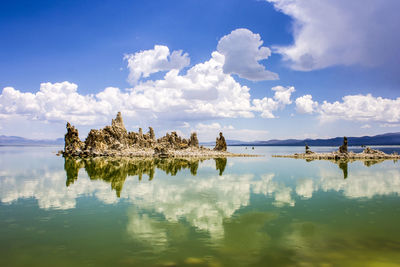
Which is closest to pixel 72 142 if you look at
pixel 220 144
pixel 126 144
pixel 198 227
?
pixel 126 144

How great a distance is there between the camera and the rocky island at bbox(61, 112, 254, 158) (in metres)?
85.5

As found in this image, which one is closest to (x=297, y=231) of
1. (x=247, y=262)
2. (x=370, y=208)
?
(x=247, y=262)

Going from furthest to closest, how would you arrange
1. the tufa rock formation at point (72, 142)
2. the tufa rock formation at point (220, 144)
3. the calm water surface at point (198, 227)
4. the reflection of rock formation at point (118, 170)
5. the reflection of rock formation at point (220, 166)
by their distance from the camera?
the tufa rock formation at point (220, 144), the tufa rock formation at point (72, 142), the reflection of rock formation at point (220, 166), the reflection of rock formation at point (118, 170), the calm water surface at point (198, 227)

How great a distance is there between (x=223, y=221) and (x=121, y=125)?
95.1 metres

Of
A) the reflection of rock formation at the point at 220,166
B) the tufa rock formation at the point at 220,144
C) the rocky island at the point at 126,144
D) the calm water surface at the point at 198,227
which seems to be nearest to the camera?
the calm water surface at the point at 198,227

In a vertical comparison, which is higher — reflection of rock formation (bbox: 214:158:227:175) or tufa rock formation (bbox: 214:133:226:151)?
tufa rock formation (bbox: 214:133:226:151)

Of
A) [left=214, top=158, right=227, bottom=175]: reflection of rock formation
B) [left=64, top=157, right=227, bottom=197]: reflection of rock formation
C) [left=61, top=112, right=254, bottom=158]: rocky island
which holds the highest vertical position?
[left=61, top=112, right=254, bottom=158]: rocky island

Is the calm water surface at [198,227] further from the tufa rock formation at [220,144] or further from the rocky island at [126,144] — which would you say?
the tufa rock formation at [220,144]

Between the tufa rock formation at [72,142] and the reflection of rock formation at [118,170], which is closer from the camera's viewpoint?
the reflection of rock formation at [118,170]

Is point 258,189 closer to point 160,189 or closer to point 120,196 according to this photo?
point 160,189

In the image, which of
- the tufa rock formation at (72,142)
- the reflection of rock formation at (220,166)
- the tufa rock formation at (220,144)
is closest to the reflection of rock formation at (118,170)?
the reflection of rock formation at (220,166)

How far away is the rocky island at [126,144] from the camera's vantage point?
A: 281 feet

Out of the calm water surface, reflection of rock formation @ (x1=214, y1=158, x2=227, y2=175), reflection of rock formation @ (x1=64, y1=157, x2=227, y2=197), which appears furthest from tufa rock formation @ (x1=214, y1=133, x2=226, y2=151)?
the calm water surface

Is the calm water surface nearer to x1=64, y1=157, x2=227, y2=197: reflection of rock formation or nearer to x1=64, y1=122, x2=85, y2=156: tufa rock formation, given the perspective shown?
x1=64, y1=157, x2=227, y2=197: reflection of rock formation
